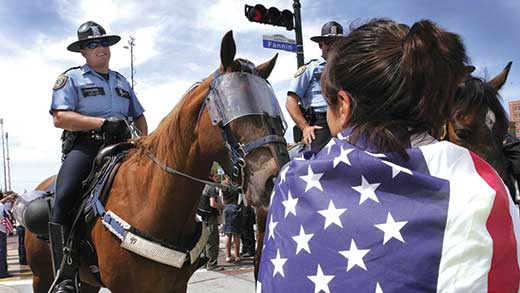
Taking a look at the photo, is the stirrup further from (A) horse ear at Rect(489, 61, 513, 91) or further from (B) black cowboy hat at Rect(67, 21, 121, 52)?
(A) horse ear at Rect(489, 61, 513, 91)

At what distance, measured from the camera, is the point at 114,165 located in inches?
135

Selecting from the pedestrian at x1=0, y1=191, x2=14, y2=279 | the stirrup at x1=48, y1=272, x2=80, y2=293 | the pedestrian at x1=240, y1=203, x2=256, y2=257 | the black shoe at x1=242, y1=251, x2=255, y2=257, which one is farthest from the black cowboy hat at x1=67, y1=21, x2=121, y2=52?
the black shoe at x1=242, y1=251, x2=255, y2=257

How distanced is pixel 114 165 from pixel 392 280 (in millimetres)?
2804

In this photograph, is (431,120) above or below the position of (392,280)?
above

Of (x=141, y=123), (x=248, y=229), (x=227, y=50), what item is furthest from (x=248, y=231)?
(x=227, y=50)

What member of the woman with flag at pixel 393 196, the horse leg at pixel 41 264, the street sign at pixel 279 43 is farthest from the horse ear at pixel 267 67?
the street sign at pixel 279 43

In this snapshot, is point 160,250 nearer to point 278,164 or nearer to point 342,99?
point 278,164

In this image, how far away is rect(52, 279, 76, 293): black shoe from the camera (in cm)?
323

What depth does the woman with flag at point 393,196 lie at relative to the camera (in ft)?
3.35

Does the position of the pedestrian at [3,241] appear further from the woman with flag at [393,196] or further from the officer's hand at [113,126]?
the woman with flag at [393,196]

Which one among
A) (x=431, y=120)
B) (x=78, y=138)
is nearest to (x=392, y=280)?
(x=431, y=120)

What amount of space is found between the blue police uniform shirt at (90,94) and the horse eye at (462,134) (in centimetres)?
275

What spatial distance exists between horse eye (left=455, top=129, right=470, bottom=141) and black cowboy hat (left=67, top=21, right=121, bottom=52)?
296 cm

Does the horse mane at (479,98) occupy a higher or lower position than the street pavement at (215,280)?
higher
